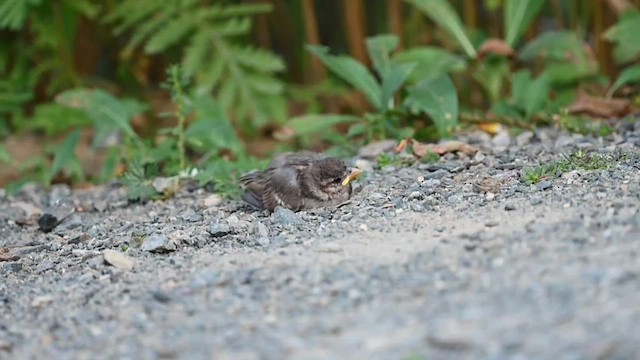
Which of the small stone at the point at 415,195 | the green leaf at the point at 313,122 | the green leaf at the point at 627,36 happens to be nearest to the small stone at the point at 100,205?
the green leaf at the point at 313,122

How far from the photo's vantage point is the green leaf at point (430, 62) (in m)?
7.81

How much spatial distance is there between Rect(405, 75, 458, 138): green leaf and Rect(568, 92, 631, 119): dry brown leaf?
0.82 meters

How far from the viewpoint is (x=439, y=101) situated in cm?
701

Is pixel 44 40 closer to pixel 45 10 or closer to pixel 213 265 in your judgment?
pixel 45 10

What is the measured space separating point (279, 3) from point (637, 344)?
7.33m

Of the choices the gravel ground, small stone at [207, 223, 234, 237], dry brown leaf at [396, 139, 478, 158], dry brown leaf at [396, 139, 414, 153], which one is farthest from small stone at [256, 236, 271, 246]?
dry brown leaf at [396, 139, 414, 153]

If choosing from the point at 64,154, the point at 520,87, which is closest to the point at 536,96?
the point at 520,87

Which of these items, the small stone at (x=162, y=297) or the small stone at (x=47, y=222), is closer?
the small stone at (x=162, y=297)

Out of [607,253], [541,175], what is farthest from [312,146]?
[607,253]

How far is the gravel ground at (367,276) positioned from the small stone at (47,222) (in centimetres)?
23

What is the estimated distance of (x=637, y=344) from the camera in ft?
10.4

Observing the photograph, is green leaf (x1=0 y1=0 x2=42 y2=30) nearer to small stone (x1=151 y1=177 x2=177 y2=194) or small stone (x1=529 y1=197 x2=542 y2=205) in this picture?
small stone (x1=151 y1=177 x2=177 y2=194)

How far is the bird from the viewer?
5.64m

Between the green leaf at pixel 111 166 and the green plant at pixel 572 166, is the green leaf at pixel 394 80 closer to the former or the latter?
the green plant at pixel 572 166
